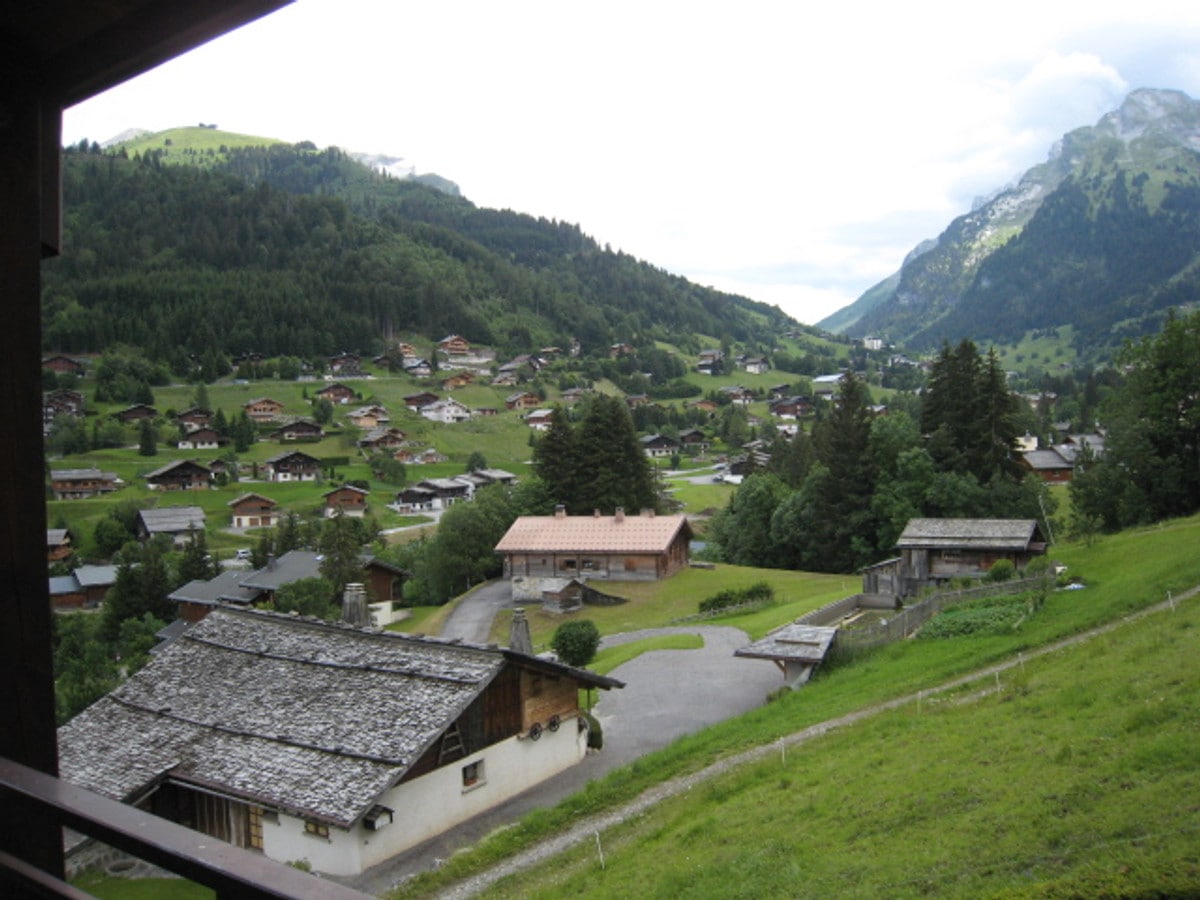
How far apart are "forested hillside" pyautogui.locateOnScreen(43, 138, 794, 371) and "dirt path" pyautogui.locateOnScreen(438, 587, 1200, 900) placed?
11934 cm

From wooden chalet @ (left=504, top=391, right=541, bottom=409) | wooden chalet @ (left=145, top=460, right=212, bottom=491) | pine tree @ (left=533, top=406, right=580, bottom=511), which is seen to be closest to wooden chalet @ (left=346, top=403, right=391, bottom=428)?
wooden chalet @ (left=504, top=391, right=541, bottom=409)

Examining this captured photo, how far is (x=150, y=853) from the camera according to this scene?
2207 mm

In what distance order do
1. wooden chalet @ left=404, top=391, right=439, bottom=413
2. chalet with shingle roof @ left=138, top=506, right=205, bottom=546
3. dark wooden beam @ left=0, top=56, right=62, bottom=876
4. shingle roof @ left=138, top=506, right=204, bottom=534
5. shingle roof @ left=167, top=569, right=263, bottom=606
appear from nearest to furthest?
dark wooden beam @ left=0, top=56, right=62, bottom=876
shingle roof @ left=167, top=569, right=263, bottom=606
chalet with shingle roof @ left=138, top=506, right=205, bottom=546
shingle roof @ left=138, top=506, right=204, bottom=534
wooden chalet @ left=404, top=391, right=439, bottom=413

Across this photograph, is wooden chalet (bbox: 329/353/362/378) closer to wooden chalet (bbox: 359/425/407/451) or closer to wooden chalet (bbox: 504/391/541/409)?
wooden chalet (bbox: 504/391/541/409)

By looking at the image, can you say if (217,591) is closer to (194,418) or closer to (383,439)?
(383,439)

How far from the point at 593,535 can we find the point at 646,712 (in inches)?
1104

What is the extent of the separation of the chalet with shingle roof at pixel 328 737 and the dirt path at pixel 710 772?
2.53 metres

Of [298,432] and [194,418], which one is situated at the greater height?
[194,418]

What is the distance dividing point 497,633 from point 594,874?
98.6ft

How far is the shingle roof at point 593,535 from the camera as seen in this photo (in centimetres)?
5159

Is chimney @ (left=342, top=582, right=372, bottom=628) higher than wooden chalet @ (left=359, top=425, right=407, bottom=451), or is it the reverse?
wooden chalet @ (left=359, top=425, right=407, bottom=451)

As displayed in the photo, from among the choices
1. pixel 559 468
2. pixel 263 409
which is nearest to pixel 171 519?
pixel 559 468

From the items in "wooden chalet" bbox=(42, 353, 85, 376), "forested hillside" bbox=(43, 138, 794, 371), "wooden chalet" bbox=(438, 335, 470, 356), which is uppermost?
"forested hillside" bbox=(43, 138, 794, 371)

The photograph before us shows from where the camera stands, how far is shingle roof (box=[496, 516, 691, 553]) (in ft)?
169
